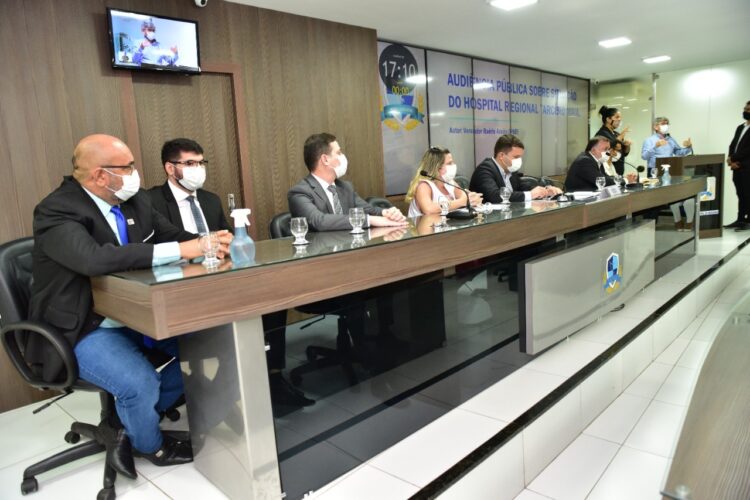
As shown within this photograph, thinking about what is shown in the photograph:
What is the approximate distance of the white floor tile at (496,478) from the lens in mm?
1788

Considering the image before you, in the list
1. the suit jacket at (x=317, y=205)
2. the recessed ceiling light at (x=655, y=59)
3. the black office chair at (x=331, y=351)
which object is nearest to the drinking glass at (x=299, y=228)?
the black office chair at (x=331, y=351)

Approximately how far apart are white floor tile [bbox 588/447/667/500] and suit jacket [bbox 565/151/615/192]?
2.51 meters

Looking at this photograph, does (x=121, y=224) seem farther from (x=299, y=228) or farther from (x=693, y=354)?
(x=693, y=354)

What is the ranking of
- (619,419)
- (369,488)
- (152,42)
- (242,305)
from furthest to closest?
1. (152,42)
2. (619,419)
3. (369,488)
4. (242,305)

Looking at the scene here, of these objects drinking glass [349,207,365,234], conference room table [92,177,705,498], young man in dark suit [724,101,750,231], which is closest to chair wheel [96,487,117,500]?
conference room table [92,177,705,498]

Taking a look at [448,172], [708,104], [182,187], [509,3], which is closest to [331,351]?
[182,187]

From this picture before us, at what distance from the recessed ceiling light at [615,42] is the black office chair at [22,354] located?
6.27 metres

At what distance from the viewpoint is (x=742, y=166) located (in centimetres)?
669

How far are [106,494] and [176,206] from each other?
4.88ft

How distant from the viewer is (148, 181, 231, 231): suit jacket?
2754 mm

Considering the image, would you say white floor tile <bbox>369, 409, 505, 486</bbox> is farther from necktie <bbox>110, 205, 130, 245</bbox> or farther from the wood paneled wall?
the wood paneled wall

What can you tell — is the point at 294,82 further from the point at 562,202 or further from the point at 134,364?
the point at 134,364

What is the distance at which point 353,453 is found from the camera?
1.93 metres

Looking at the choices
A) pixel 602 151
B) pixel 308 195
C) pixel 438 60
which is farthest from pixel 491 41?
pixel 308 195
